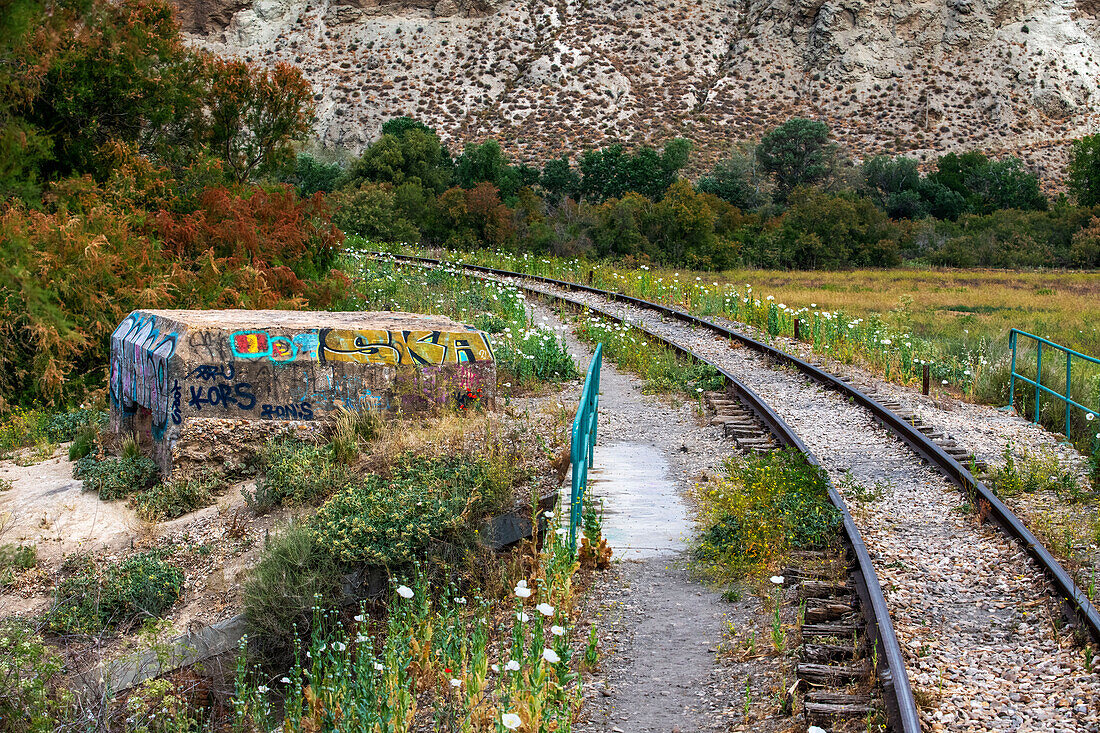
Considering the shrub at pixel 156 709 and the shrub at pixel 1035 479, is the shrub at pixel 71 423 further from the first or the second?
the shrub at pixel 1035 479

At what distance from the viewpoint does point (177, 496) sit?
34.3 feet

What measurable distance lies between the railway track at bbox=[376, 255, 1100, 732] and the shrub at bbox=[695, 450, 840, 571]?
27cm

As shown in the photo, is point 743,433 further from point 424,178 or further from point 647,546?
point 424,178

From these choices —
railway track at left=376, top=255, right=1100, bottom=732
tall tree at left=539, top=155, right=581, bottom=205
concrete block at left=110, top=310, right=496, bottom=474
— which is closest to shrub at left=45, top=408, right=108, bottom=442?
concrete block at left=110, top=310, right=496, bottom=474

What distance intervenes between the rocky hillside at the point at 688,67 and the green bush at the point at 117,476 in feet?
168

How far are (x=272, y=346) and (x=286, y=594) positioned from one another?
4301 millimetres

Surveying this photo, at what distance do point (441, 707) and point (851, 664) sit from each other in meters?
2.56

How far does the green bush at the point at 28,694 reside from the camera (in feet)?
19.7

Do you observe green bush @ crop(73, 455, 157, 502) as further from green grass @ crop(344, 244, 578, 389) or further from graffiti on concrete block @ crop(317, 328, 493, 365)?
green grass @ crop(344, 244, 578, 389)

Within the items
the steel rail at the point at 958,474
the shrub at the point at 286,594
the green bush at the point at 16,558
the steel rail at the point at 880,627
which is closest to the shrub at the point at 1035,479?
the steel rail at the point at 958,474

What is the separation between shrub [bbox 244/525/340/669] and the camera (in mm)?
7301

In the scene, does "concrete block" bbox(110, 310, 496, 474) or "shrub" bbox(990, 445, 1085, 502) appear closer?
"shrub" bbox(990, 445, 1085, 502)

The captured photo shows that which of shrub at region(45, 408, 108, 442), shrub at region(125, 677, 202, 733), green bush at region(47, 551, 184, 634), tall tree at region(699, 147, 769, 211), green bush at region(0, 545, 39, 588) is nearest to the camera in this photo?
shrub at region(125, 677, 202, 733)

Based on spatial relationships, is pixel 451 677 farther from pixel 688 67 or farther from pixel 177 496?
pixel 688 67
